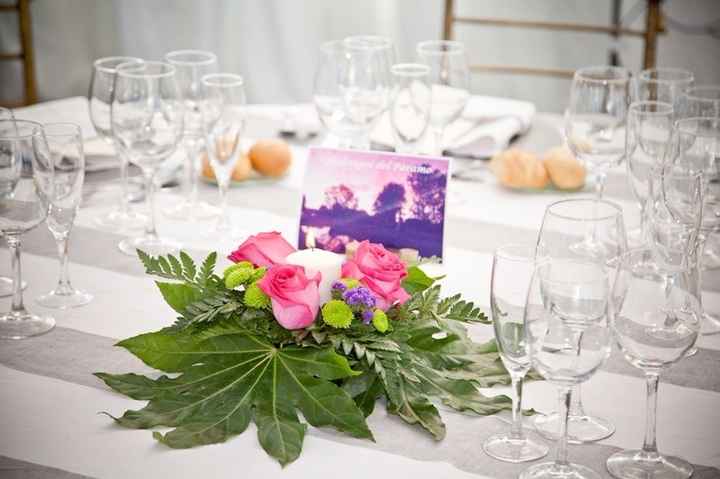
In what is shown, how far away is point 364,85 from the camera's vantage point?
190cm

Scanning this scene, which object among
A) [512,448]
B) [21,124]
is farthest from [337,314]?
[21,124]

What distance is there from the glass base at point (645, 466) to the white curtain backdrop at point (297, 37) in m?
3.18

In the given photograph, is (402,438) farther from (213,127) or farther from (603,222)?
(213,127)

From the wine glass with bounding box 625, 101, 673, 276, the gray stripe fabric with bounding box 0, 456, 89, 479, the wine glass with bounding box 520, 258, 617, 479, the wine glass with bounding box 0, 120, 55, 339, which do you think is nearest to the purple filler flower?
the wine glass with bounding box 520, 258, 617, 479

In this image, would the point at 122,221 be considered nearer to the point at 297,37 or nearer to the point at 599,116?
the point at 599,116

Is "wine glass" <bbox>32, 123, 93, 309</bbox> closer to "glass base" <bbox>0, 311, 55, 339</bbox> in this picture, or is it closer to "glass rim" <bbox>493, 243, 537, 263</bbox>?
"glass base" <bbox>0, 311, 55, 339</bbox>

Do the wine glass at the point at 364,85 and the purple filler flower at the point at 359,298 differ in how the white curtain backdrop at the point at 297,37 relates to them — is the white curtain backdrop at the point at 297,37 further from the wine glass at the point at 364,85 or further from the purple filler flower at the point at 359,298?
the purple filler flower at the point at 359,298

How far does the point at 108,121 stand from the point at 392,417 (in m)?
0.84

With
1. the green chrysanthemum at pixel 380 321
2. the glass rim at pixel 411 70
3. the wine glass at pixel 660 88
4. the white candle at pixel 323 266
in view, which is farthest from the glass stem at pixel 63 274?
the wine glass at pixel 660 88

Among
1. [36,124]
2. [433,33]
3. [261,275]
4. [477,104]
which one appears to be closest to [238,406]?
[261,275]

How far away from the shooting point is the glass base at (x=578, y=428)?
119cm

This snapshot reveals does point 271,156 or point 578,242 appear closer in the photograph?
point 578,242

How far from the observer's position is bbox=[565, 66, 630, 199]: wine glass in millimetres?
1784

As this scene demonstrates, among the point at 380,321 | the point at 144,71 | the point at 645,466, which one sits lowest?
the point at 645,466
